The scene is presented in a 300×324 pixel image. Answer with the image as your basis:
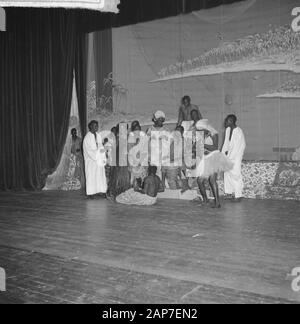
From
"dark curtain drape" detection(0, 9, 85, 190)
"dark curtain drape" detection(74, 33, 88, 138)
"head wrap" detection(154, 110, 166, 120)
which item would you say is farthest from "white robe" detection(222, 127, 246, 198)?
"dark curtain drape" detection(0, 9, 85, 190)

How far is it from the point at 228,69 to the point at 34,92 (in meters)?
4.27

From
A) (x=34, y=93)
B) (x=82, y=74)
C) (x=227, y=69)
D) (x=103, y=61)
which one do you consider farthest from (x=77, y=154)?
(x=227, y=69)

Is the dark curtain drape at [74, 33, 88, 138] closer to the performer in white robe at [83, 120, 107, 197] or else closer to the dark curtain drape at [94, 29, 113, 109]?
the dark curtain drape at [94, 29, 113, 109]

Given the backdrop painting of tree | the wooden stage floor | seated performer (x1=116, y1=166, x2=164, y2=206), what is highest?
the backdrop painting of tree

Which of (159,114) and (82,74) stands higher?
(82,74)

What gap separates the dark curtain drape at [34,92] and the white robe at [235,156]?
339 cm

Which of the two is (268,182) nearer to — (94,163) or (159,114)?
(159,114)

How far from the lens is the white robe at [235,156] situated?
244 inches

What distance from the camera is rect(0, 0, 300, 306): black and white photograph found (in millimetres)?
2951

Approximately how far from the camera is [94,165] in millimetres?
7094

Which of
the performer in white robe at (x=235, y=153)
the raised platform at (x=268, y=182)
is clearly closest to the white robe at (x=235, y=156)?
the performer in white robe at (x=235, y=153)
